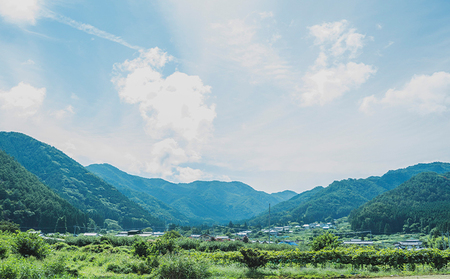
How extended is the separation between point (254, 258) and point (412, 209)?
14355 cm

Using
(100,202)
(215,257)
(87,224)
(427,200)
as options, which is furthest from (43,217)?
(427,200)

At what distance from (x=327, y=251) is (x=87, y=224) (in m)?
112

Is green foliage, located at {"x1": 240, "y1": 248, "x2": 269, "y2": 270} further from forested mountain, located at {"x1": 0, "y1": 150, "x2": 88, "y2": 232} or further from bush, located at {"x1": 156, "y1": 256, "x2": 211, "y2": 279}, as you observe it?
forested mountain, located at {"x1": 0, "y1": 150, "x2": 88, "y2": 232}

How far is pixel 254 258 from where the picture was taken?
46.2ft

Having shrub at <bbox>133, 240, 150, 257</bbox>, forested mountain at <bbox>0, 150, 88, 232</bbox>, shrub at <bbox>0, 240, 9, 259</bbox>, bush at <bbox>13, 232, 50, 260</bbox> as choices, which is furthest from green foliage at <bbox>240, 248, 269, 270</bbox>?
forested mountain at <bbox>0, 150, 88, 232</bbox>

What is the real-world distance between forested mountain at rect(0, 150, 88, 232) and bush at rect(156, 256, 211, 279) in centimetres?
9577

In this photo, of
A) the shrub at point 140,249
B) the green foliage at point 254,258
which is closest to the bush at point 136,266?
the shrub at point 140,249

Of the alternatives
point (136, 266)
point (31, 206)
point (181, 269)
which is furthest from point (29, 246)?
point (31, 206)

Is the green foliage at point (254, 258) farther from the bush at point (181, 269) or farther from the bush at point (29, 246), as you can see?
the bush at point (29, 246)

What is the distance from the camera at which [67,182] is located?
630 ft

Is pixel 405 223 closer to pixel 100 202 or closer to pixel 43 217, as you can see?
pixel 43 217

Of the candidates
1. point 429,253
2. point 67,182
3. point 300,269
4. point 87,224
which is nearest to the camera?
point 429,253

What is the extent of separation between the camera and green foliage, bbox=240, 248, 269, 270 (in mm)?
14086

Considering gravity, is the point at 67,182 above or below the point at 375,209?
above
